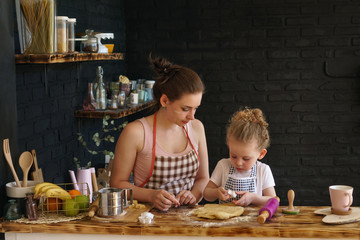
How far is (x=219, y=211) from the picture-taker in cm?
205

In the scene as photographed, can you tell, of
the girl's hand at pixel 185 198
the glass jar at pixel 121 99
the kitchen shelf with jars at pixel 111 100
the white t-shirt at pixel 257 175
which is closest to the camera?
the girl's hand at pixel 185 198

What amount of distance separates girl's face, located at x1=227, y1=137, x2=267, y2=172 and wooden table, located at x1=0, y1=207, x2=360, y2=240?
40 centimetres

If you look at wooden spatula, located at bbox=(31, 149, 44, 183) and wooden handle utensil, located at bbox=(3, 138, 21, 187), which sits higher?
wooden handle utensil, located at bbox=(3, 138, 21, 187)

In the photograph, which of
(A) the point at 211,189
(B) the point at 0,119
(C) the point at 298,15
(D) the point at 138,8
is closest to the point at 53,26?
(B) the point at 0,119

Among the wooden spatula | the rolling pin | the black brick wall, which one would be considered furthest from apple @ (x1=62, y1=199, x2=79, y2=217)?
the black brick wall

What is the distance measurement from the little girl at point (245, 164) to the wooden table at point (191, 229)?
1.03 ft

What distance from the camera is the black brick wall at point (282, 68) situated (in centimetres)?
465

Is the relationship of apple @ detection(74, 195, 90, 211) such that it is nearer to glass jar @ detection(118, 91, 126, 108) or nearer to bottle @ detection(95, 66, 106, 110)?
bottle @ detection(95, 66, 106, 110)

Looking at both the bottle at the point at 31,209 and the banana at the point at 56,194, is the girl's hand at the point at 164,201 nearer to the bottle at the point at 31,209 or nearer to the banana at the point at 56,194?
the banana at the point at 56,194

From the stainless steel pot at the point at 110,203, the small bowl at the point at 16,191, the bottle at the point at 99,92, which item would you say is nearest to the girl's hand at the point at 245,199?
the stainless steel pot at the point at 110,203

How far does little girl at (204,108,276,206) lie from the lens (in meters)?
2.39

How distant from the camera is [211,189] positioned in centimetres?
244

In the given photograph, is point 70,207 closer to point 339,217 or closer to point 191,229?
point 191,229

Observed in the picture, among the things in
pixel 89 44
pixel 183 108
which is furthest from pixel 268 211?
pixel 89 44
